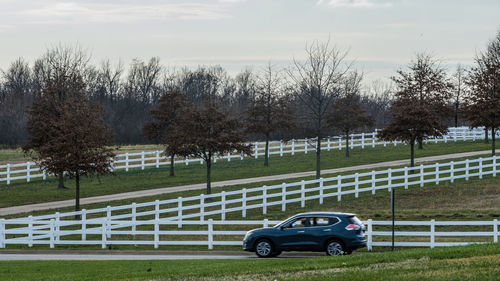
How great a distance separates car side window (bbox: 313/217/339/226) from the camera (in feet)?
77.4

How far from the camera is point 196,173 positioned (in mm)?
50656

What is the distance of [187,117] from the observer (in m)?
40.6

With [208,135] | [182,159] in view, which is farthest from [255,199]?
[182,159]

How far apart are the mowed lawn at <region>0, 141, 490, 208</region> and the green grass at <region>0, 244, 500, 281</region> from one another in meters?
17.0

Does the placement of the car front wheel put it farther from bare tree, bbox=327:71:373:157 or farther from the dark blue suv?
bare tree, bbox=327:71:373:157

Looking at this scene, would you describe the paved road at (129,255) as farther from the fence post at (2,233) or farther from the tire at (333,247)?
the fence post at (2,233)

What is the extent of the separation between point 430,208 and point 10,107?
78.3 metres

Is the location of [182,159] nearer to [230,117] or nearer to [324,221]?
[230,117]

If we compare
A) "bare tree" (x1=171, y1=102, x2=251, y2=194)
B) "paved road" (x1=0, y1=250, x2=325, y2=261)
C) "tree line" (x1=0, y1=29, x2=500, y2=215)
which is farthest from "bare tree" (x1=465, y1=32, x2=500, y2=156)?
"paved road" (x1=0, y1=250, x2=325, y2=261)

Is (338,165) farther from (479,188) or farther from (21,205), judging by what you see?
(21,205)

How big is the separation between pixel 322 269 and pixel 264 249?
22.2 feet

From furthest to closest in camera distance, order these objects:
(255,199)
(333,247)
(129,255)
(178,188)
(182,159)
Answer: (182,159), (178,188), (255,199), (129,255), (333,247)

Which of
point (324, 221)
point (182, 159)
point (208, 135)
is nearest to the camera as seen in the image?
point (324, 221)

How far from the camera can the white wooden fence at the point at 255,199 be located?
32125 mm
